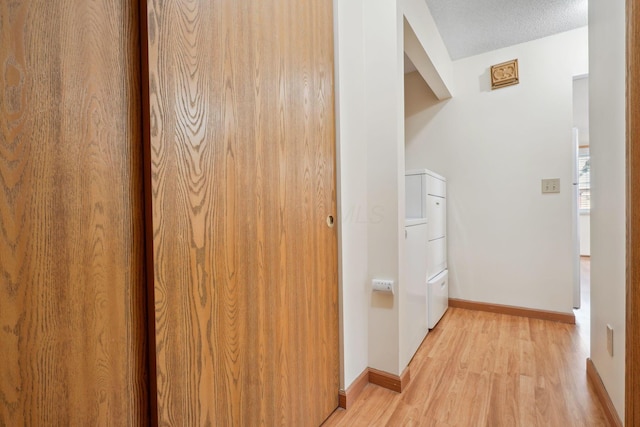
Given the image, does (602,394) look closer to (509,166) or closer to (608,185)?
(608,185)

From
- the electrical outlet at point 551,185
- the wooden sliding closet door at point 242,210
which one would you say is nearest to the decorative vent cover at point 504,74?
the electrical outlet at point 551,185

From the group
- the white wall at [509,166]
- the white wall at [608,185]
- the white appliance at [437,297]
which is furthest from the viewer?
the white wall at [509,166]

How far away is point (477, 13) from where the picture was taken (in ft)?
6.93

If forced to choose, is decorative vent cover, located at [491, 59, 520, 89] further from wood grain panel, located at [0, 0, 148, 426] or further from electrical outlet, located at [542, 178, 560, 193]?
wood grain panel, located at [0, 0, 148, 426]

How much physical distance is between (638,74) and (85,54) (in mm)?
1539

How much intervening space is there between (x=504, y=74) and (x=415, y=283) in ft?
6.69

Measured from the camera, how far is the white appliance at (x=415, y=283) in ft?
5.65

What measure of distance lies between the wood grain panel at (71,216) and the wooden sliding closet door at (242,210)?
2.3 inches

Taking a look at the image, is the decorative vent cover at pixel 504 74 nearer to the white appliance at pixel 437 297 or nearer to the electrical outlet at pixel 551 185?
the electrical outlet at pixel 551 185

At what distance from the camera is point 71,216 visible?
0.55 m

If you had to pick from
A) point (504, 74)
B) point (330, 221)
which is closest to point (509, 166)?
point (504, 74)

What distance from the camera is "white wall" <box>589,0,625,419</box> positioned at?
1.07 metres

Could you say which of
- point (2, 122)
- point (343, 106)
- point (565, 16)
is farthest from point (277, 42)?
point (565, 16)

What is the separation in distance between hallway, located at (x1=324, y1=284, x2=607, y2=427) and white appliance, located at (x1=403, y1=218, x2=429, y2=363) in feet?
0.36
